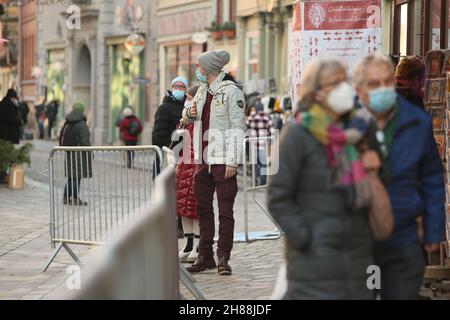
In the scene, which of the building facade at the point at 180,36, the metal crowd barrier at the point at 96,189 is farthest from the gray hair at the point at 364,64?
the building facade at the point at 180,36

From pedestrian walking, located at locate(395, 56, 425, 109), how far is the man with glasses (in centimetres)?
265

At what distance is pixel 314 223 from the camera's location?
19.6 ft

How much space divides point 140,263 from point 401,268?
164 centimetres

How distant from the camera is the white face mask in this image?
19.6ft

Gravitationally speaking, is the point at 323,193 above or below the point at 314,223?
above

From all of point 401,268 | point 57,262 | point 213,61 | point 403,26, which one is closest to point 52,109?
point 403,26

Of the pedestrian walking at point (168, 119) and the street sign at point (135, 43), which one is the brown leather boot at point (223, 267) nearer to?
the pedestrian walking at point (168, 119)

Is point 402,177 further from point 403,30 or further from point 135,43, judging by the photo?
point 135,43

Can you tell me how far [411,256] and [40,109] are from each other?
55742 millimetres

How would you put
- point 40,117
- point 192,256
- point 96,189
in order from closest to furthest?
point 96,189, point 192,256, point 40,117

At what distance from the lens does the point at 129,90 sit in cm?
4969

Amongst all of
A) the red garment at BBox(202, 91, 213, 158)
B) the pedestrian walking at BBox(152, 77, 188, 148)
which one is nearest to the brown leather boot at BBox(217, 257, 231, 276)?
the red garment at BBox(202, 91, 213, 158)
